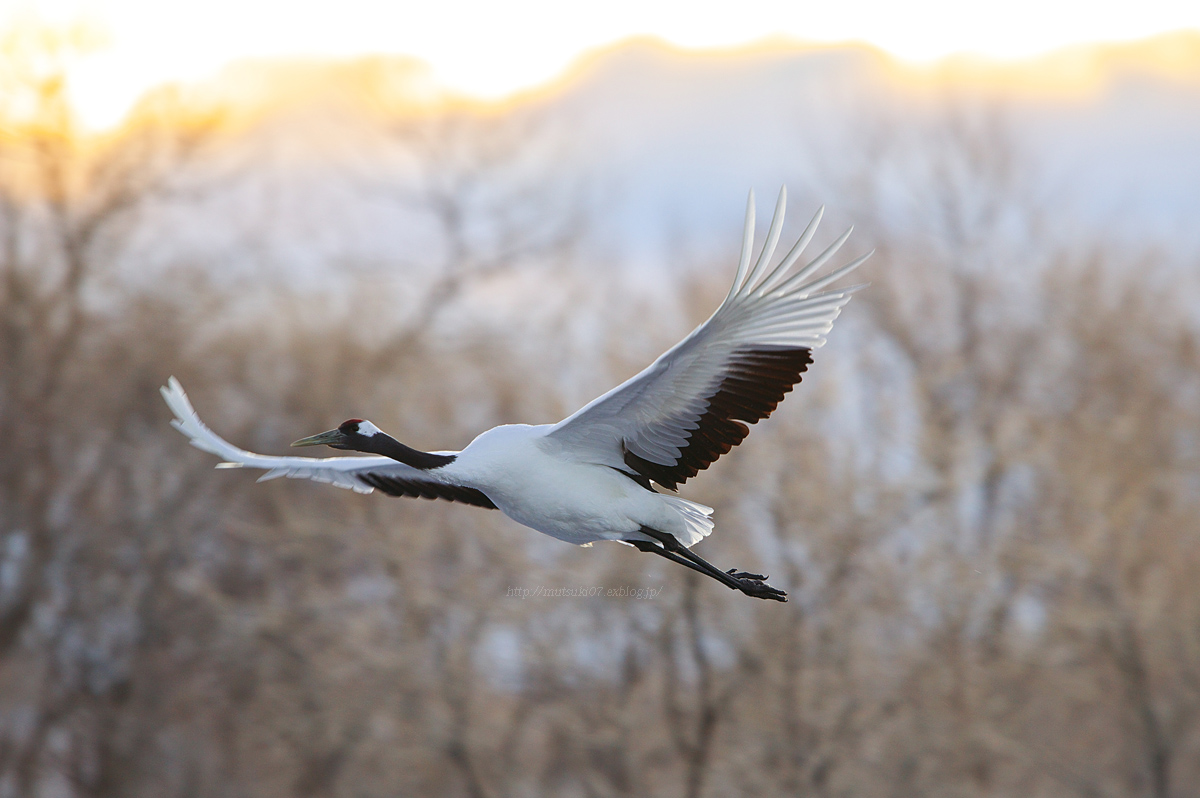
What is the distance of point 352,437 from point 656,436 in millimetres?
1725

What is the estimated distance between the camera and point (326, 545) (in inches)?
746

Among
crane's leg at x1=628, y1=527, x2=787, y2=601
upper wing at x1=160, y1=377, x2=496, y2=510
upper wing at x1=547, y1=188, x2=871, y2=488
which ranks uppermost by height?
upper wing at x1=547, y1=188, x2=871, y2=488

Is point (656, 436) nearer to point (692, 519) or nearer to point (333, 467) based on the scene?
point (692, 519)

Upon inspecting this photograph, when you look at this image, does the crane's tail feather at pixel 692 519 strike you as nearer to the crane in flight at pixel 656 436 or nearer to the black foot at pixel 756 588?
the crane in flight at pixel 656 436

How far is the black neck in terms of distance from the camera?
6398 millimetres

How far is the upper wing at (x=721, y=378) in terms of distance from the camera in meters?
5.75

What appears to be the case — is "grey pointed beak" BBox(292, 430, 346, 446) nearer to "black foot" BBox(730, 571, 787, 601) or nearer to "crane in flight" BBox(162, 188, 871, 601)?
"crane in flight" BBox(162, 188, 871, 601)

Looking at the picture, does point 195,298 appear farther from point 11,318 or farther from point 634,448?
point 634,448

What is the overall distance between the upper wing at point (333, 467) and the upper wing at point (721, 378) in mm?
878

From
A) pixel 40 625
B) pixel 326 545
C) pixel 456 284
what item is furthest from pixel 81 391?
pixel 456 284

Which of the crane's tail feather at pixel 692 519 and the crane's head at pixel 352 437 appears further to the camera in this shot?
the crane's head at pixel 352 437

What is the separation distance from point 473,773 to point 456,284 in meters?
10.5

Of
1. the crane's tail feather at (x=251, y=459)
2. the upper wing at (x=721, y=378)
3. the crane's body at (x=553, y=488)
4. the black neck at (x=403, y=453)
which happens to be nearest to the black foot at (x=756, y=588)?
the crane's body at (x=553, y=488)

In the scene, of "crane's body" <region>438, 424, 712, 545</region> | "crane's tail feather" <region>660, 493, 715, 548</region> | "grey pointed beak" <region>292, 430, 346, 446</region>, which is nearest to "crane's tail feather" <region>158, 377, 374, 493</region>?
"grey pointed beak" <region>292, 430, 346, 446</region>
